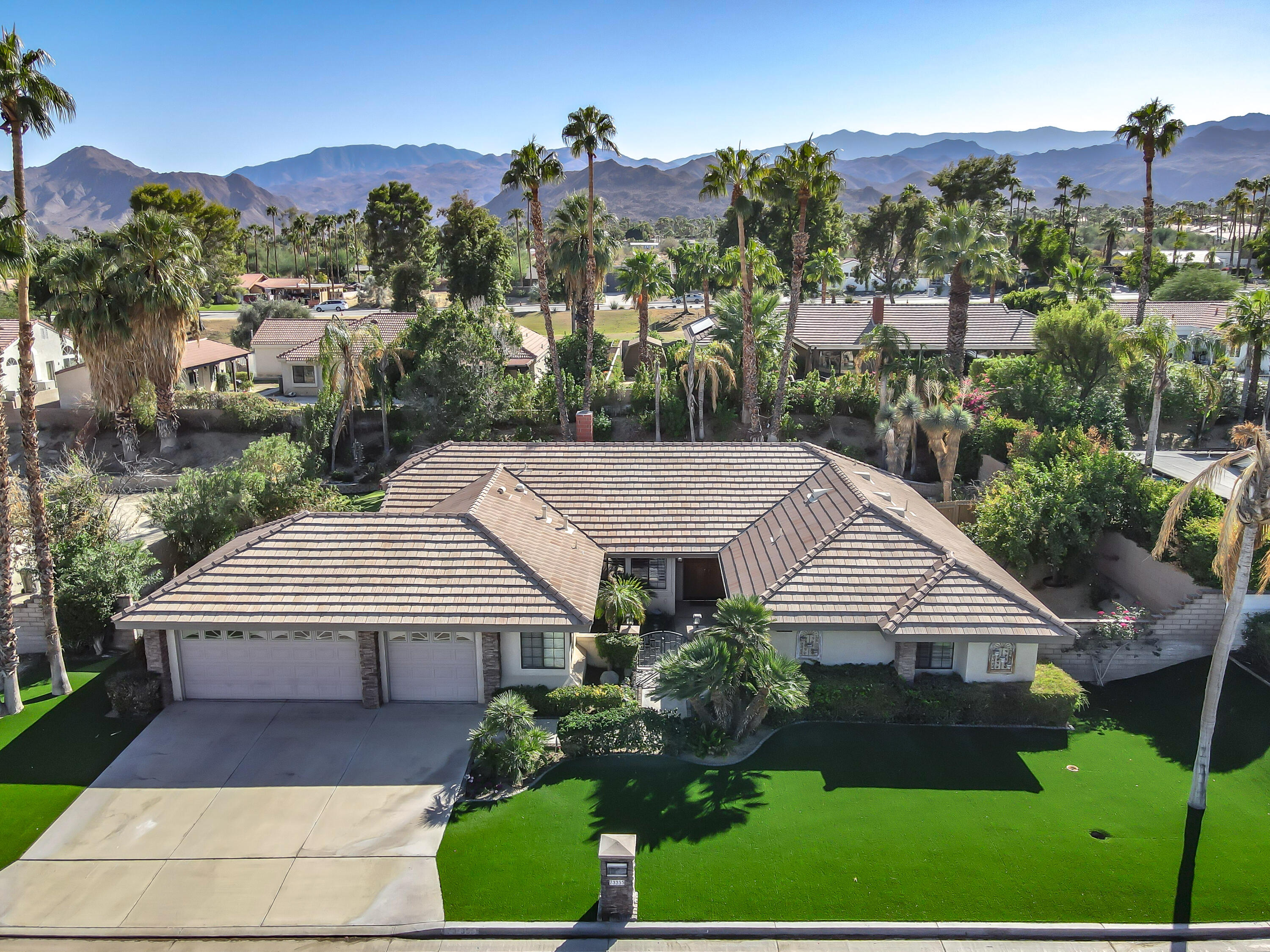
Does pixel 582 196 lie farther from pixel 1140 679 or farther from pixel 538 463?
pixel 1140 679

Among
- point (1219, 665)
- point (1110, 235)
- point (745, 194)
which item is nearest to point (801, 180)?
point (745, 194)

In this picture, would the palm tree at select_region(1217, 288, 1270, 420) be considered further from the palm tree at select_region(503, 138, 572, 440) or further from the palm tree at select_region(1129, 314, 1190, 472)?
the palm tree at select_region(503, 138, 572, 440)

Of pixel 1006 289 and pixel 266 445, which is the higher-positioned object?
pixel 1006 289

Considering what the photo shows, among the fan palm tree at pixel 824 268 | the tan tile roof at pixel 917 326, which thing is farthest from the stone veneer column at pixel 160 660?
the fan palm tree at pixel 824 268

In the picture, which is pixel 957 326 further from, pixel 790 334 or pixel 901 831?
pixel 901 831

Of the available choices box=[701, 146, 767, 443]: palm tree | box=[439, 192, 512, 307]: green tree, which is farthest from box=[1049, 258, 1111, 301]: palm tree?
box=[439, 192, 512, 307]: green tree

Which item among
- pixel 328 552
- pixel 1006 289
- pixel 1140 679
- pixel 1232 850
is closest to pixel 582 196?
pixel 328 552
